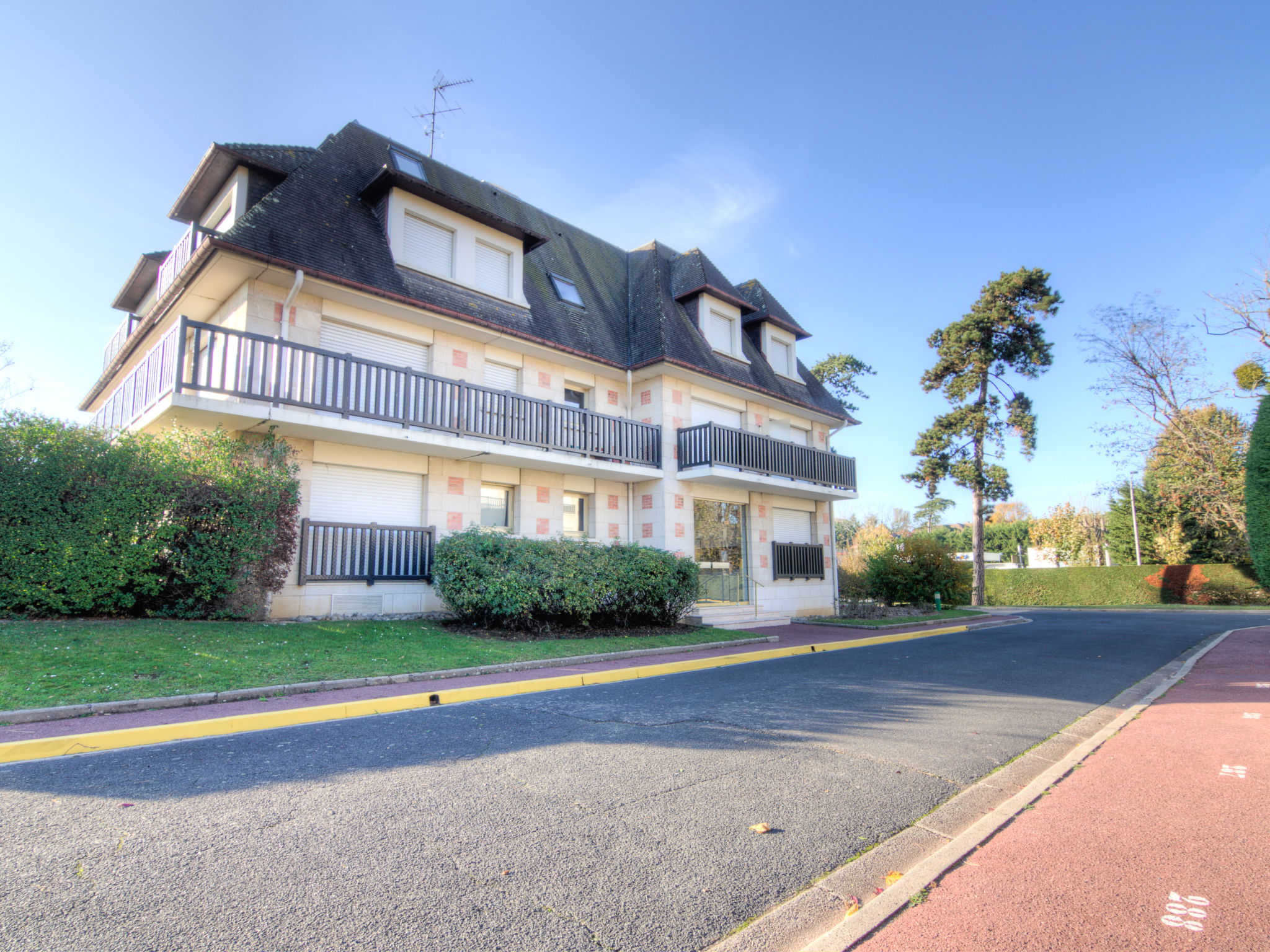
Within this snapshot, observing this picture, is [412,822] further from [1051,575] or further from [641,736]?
[1051,575]

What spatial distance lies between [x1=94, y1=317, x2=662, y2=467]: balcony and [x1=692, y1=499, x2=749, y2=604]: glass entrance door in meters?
4.04

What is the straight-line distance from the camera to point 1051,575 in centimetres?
3369

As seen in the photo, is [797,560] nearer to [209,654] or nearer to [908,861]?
[209,654]

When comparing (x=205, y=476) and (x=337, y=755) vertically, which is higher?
(x=205, y=476)

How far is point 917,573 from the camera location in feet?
73.0

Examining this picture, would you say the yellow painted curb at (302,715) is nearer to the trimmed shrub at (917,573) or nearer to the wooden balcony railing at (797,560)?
the wooden balcony railing at (797,560)

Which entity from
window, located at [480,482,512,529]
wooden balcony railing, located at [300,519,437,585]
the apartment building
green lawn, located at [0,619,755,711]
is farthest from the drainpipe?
green lawn, located at [0,619,755,711]

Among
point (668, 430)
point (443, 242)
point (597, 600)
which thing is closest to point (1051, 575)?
point (668, 430)

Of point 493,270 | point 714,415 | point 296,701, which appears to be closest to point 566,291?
point 493,270

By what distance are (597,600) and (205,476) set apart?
20.2 feet

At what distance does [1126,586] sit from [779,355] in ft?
78.6

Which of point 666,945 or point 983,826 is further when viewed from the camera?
point 983,826

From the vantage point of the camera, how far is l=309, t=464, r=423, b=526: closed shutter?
11.1 meters

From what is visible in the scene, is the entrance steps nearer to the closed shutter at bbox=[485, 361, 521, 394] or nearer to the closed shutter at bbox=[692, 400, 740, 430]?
the closed shutter at bbox=[692, 400, 740, 430]
